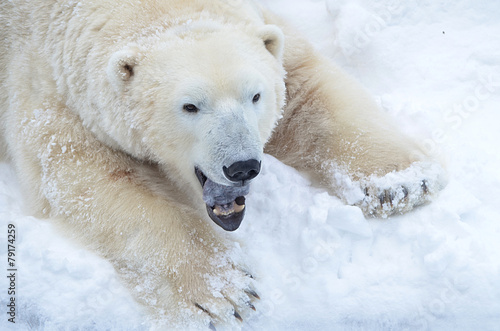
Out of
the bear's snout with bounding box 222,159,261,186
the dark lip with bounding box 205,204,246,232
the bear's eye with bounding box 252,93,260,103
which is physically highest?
the bear's eye with bounding box 252,93,260,103

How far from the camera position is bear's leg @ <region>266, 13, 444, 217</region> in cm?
296

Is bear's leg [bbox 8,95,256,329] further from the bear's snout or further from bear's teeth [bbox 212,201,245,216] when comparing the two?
the bear's snout

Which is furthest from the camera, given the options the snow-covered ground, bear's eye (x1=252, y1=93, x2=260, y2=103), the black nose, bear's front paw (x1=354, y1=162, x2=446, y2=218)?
bear's front paw (x1=354, y1=162, x2=446, y2=218)

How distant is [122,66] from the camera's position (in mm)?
2689

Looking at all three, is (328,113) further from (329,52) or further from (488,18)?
(488,18)

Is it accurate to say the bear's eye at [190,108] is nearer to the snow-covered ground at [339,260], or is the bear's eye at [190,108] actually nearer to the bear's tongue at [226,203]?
the bear's tongue at [226,203]

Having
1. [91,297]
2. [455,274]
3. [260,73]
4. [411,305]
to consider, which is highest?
[260,73]

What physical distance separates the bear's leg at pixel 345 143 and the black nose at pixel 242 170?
855 mm

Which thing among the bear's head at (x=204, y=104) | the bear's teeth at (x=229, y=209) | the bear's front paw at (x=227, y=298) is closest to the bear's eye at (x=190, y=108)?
the bear's head at (x=204, y=104)

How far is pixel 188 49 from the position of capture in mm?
2689

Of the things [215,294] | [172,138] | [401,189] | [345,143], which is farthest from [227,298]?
[345,143]

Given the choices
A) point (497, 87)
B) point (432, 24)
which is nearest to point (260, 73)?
point (497, 87)

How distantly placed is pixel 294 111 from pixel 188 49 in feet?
3.84

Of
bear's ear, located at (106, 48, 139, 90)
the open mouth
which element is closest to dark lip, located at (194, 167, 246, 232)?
the open mouth
